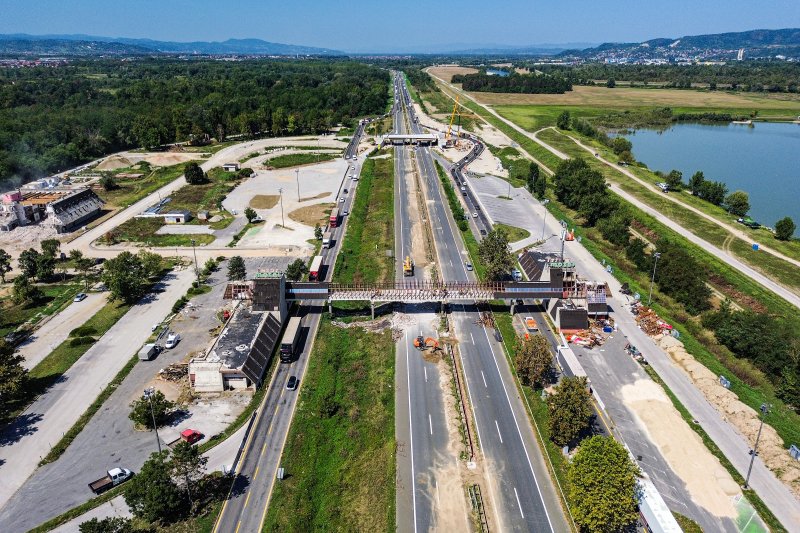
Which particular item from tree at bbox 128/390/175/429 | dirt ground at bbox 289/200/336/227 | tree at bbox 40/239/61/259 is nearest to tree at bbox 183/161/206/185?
dirt ground at bbox 289/200/336/227

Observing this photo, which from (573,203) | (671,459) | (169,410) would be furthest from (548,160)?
(169,410)

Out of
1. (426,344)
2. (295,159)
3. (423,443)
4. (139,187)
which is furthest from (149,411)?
(295,159)

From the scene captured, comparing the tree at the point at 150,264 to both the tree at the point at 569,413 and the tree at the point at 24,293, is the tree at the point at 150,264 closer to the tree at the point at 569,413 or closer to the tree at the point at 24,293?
the tree at the point at 24,293

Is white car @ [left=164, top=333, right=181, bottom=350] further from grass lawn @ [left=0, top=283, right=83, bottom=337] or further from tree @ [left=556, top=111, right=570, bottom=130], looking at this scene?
tree @ [left=556, top=111, right=570, bottom=130]

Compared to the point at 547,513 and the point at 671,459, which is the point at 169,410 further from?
the point at 671,459

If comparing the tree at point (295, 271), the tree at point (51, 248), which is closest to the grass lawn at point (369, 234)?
the tree at point (295, 271)
